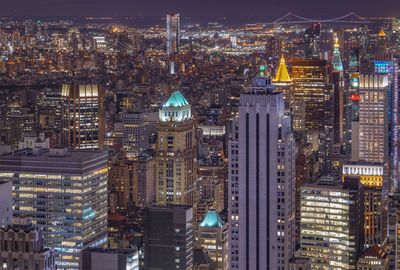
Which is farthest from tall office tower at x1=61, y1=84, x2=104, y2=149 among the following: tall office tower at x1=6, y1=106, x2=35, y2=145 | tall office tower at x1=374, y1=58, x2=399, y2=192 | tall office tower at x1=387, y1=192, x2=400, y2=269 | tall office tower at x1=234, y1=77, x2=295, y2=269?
tall office tower at x1=234, y1=77, x2=295, y2=269

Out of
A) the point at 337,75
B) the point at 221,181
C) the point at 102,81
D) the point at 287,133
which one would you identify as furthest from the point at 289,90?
the point at 287,133

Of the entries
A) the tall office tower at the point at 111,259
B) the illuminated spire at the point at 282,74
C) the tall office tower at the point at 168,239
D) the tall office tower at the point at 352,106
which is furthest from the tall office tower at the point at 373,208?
the illuminated spire at the point at 282,74

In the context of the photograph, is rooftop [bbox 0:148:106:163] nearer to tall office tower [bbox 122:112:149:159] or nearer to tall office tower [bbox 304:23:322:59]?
tall office tower [bbox 122:112:149:159]

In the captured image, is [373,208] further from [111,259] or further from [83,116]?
[83,116]

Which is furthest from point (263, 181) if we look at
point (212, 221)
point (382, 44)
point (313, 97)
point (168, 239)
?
point (313, 97)

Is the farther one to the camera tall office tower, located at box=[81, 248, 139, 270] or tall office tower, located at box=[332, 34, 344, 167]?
tall office tower, located at box=[332, 34, 344, 167]

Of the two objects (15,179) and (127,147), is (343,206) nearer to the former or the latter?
(15,179)

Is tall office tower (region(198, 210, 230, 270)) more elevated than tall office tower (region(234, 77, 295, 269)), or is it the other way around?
tall office tower (region(234, 77, 295, 269))

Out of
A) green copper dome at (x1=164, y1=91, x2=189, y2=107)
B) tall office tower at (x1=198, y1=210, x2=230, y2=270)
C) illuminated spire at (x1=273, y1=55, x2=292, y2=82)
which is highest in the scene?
illuminated spire at (x1=273, y1=55, x2=292, y2=82)
